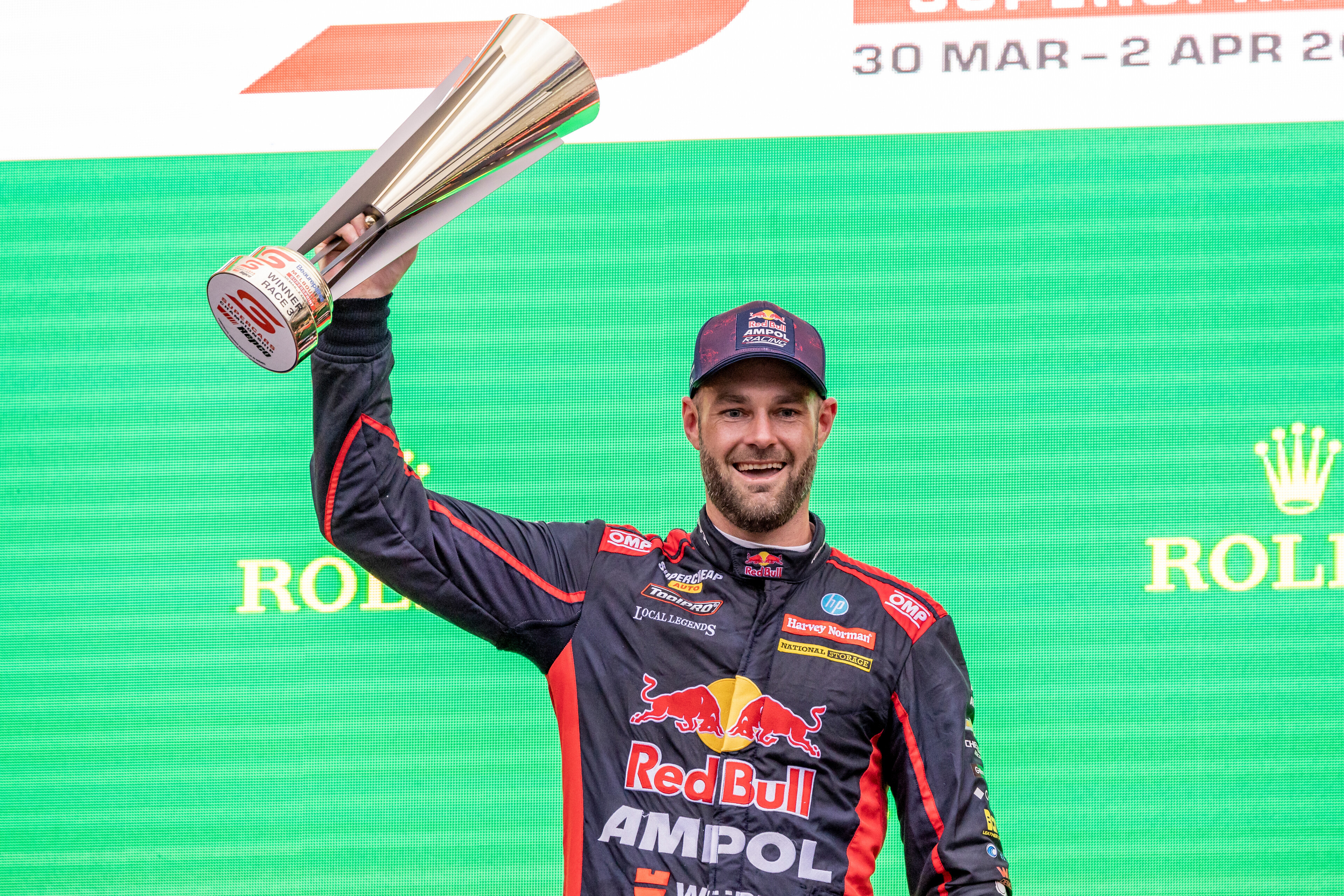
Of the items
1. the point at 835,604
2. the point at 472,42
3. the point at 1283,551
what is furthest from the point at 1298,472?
the point at 472,42

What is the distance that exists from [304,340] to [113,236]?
1298 mm

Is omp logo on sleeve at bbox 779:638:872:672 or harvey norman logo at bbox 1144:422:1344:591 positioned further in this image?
harvey norman logo at bbox 1144:422:1344:591

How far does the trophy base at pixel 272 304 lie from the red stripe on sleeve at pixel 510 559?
0.36 metres

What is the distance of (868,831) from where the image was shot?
52.0 inches

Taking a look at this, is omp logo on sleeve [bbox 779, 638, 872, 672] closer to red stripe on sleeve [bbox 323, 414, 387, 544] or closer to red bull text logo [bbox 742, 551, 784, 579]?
red bull text logo [bbox 742, 551, 784, 579]

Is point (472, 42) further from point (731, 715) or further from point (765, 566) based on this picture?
point (731, 715)

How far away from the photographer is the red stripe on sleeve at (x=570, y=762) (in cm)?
133

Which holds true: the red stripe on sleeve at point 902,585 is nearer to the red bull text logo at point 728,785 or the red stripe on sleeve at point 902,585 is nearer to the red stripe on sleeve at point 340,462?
the red bull text logo at point 728,785

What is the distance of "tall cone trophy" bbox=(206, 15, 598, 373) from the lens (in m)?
1.02

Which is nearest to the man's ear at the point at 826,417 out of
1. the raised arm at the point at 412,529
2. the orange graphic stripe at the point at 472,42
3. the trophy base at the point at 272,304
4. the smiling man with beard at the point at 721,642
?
the smiling man with beard at the point at 721,642

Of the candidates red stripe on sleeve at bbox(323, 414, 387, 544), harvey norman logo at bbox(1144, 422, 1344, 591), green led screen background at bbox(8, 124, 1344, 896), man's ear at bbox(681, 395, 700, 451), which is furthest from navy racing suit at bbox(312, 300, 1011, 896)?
harvey norman logo at bbox(1144, 422, 1344, 591)

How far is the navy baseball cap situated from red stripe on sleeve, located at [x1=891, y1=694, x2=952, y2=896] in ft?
1.38

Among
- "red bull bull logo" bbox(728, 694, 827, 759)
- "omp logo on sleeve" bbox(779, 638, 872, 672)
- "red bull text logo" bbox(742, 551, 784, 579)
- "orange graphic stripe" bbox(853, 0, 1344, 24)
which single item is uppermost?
"orange graphic stripe" bbox(853, 0, 1344, 24)

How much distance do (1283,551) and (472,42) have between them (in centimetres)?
173
